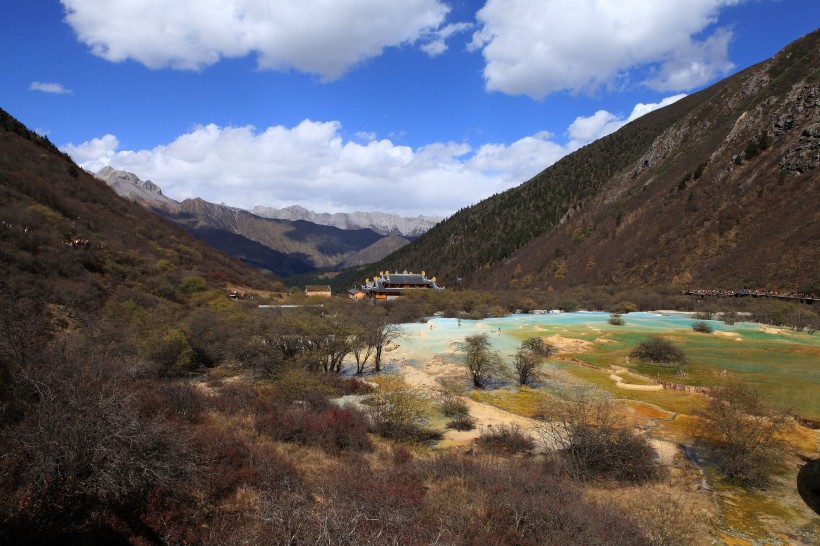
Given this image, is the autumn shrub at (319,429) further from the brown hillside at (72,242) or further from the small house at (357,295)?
the small house at (357,295)

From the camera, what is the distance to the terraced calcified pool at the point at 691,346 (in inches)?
810

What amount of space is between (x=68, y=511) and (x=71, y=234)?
3731 centimetres

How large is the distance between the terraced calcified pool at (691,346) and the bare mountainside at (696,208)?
43.8 ft

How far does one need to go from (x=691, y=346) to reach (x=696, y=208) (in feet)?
150

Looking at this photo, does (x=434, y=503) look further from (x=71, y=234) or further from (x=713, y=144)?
(x=713, y=144)

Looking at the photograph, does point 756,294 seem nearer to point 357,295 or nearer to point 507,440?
point 507,440

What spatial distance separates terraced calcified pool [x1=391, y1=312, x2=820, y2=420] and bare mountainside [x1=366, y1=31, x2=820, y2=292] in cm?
1334

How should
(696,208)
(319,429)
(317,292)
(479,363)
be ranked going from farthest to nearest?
(317,292), (696,208), (479,363), (319,429)

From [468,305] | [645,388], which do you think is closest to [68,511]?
[645,388]

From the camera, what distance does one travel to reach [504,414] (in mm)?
17297

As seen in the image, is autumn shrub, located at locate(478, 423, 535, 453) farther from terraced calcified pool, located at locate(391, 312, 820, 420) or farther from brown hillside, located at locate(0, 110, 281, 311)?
brown hillside, located at locate(0, 110, 281, 311)

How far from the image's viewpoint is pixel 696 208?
66.3 m

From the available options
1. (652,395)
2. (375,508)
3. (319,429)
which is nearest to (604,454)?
(375,508)

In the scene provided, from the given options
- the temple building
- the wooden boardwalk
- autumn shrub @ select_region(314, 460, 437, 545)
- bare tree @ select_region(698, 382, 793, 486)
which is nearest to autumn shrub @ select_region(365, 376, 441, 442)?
autumn shrub @ select_region(314, 460, 437, 545)
